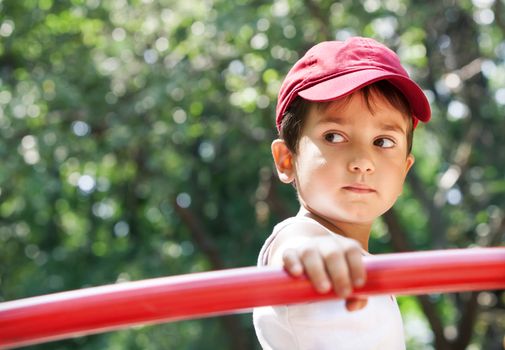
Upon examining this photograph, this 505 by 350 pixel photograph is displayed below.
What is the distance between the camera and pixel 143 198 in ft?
29.6

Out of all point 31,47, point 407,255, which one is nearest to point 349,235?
point 407,255

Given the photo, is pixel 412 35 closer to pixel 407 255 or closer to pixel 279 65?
pixel 279 65

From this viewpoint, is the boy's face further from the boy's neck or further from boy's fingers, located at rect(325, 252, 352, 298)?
boy's fingers, located at rect(325, 252, 352, 298)

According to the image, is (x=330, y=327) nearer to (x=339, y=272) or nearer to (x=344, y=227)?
(x=344, y=227)

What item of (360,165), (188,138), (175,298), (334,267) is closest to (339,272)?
(334,267)

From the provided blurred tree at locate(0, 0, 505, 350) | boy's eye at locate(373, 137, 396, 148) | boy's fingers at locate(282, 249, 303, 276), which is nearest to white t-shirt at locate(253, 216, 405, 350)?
boy's eye at locate(373, 137, 396, 148)

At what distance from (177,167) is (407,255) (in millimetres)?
6269

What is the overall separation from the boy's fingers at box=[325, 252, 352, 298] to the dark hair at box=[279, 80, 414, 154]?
0.60 meters

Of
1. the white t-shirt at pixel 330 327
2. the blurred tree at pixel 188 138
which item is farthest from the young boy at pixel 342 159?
the blurred tree at pixel 188 138

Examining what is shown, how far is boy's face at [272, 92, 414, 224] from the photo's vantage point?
192 centimetres

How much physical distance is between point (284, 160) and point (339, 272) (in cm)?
74

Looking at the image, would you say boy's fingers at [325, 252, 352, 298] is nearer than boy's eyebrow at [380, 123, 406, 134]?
Yes

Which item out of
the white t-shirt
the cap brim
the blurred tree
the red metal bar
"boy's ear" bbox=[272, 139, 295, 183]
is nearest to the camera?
the red metal bar

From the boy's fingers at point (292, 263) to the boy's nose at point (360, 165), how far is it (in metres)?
0.51
